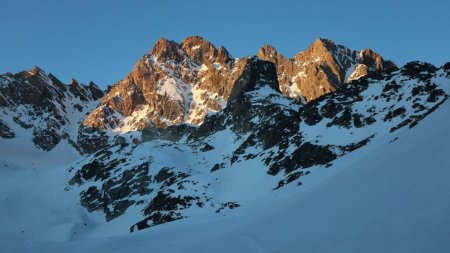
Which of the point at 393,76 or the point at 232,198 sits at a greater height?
the point at 393,76

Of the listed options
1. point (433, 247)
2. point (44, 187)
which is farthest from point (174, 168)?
point (433, 247)

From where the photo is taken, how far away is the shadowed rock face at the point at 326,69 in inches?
6718

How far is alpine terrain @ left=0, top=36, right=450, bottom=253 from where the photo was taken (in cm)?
1570

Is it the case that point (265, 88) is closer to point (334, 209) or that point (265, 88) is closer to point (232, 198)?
point (232, 198)

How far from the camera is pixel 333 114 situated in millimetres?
71938

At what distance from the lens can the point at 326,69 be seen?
175375 mm

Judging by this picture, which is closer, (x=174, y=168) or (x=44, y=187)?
(x=174, y=168)

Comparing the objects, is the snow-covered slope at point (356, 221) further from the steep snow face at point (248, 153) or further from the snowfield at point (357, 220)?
the steep snow face at point (248, 153)

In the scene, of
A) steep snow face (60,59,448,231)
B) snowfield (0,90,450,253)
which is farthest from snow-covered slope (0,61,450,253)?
steep snow face (60,59,448,231)

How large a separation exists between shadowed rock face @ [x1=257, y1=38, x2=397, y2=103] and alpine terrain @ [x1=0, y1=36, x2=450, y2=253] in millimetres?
806

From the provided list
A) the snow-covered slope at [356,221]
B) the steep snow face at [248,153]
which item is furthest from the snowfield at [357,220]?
the steep snow face at [248,153]

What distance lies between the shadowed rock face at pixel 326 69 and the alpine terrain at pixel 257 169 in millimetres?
806

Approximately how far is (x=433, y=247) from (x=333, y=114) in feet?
204

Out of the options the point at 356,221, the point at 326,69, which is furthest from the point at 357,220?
the point at 326,69
